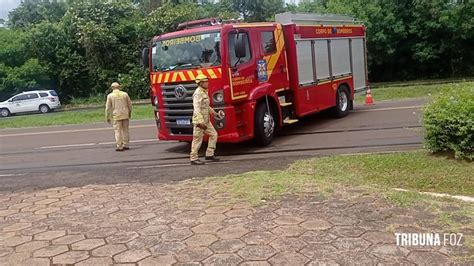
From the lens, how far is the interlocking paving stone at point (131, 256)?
415cm

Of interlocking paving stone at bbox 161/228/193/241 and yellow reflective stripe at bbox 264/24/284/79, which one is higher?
yellow reflective stripe at bbox 264/24/284/79

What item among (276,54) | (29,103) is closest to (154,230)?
(276,54)

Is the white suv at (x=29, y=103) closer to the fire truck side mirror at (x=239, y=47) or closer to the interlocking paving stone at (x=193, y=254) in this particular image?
the fire truck side mirror at (x=239, y=47)

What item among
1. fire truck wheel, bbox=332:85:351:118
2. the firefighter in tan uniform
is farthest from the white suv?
fire truck wheel, bbox=332:85:351:118

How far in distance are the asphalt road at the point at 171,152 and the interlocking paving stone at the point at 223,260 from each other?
3386 millimetres

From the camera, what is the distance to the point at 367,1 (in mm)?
37281

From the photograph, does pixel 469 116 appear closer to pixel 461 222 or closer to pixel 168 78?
pixel 461 222

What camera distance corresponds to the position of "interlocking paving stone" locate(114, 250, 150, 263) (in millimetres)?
4146

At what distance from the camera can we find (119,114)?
11.1 meters

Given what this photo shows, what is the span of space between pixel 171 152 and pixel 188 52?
7.38 ft

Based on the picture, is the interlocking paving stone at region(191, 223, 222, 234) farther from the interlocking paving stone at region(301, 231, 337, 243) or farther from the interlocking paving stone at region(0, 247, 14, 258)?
the interlocking paving stone at region(0, 247, 14, 258)

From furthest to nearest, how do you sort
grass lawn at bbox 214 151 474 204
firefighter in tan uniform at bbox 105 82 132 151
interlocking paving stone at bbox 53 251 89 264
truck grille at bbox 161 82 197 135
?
firefighter in tan uniform at bbox 105 82 132 151 < truck grille at bbox 161 82 197 135 < grass lawn at bbox 214 151 474 204 < interlocking paving stone at bbox 53 251 89 264

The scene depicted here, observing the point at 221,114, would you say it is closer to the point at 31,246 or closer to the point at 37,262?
the point at 31,246

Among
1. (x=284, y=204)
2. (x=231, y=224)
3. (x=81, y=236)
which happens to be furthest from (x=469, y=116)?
(x=81, y=236)
